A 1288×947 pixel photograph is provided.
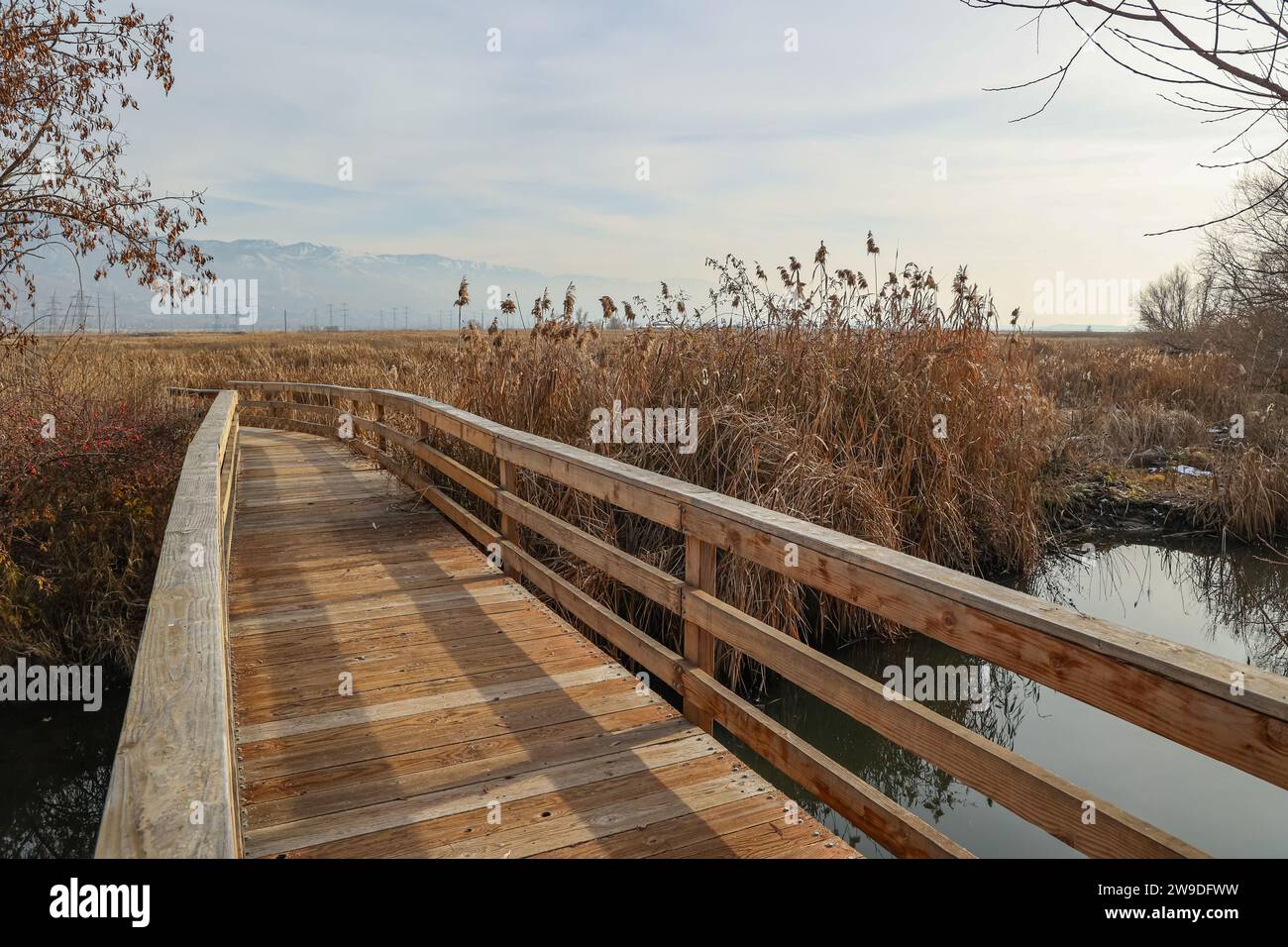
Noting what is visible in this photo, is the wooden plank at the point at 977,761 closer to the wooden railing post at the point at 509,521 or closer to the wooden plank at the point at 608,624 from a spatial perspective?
the wooden plank at the point at 608,624

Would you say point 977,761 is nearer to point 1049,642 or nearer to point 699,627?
point 1049,642

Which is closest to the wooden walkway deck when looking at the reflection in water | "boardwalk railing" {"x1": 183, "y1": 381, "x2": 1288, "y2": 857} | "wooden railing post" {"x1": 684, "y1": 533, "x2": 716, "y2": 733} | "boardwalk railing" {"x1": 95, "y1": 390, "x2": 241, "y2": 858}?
"wooden railing post" {"x1": 684, "y1": 533, "x2": 716, "y2": 733}

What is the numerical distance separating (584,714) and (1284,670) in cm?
667

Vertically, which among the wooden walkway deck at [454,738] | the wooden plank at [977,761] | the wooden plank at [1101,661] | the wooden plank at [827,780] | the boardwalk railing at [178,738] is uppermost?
the wooden plank at [1101,661]

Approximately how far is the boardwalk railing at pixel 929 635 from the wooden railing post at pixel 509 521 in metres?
0.81

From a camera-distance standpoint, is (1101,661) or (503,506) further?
(503,506)

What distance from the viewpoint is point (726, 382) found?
6738 mm

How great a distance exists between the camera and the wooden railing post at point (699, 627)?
11.0 ft

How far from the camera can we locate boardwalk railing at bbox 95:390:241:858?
1.31m

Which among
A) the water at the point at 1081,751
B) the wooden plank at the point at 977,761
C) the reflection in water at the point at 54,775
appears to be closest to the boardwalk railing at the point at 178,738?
the wooden plank at the point at 977,761

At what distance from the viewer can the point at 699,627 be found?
3398 millimetres

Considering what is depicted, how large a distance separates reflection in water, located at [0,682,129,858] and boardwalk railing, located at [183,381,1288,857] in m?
3.35

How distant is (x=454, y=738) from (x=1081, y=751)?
4362 mm

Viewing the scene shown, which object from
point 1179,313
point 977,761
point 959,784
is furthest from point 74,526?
point 1179,313
